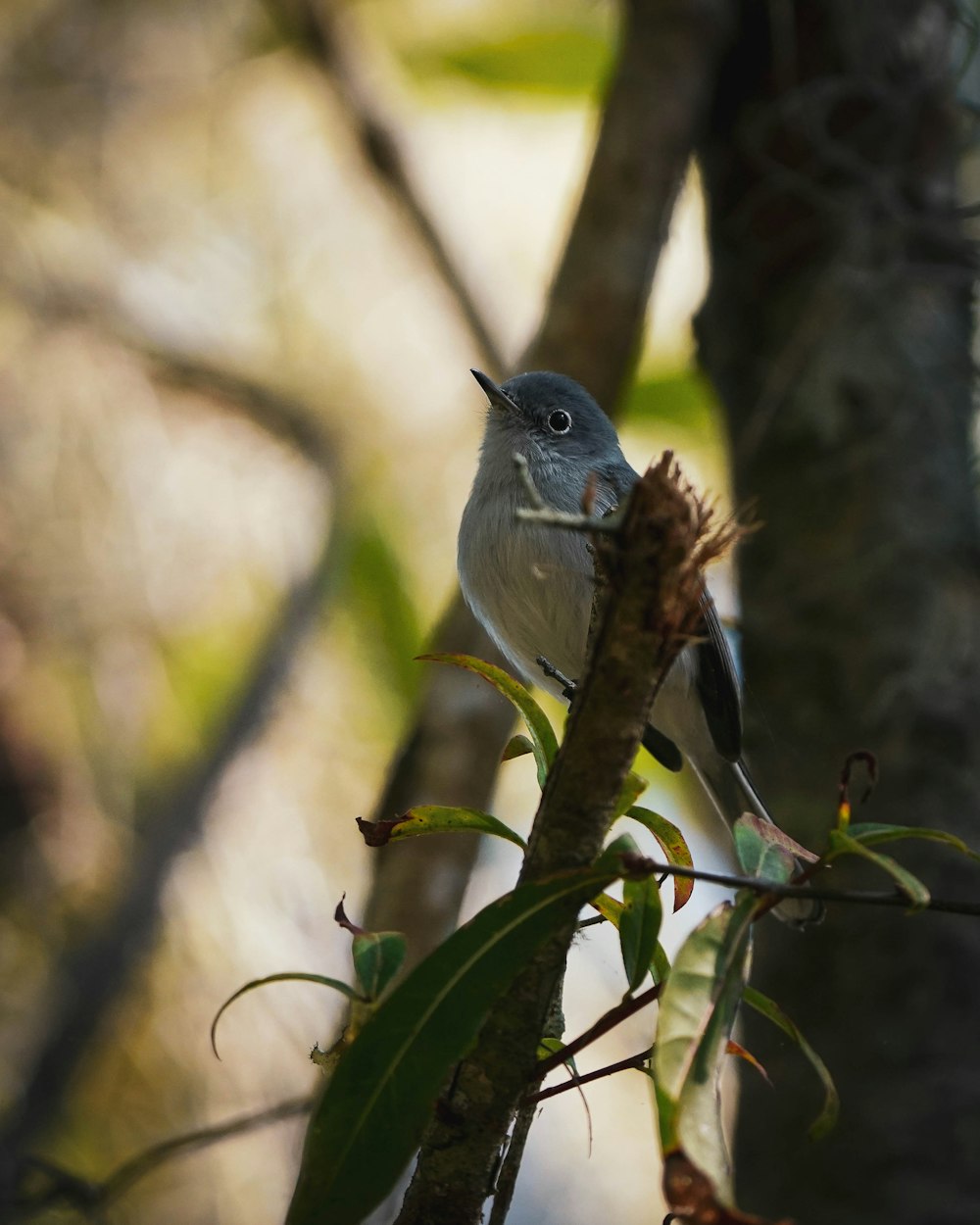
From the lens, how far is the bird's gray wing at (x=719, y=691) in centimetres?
275

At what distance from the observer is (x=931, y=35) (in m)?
3.65

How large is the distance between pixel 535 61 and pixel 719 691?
10.8 feet

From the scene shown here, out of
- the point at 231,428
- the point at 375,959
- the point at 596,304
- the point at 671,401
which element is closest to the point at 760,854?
the point at 375,959

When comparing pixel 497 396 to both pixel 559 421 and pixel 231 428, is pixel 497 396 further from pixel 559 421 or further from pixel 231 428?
pixel 231 428

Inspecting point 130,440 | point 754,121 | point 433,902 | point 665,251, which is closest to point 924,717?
point 433,902

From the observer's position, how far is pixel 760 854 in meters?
1.18

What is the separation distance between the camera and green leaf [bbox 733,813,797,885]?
1158mm

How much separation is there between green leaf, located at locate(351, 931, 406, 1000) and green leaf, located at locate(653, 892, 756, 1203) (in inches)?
10.8

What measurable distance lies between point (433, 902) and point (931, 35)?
3.02 meters

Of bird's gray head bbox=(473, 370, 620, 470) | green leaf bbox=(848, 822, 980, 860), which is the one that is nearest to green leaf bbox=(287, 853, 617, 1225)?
green leaf bbox=(848, 822, 980, 860)

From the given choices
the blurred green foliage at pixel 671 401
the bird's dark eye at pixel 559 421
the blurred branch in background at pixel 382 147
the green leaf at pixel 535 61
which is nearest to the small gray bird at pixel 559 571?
the bird's dark eye at pixel 559 421

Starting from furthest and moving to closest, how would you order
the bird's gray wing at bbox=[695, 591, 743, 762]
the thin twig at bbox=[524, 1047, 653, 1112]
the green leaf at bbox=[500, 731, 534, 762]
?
1. the bird's gray wing at bbox=[695, 591, 743, 762]
2. the green leaf at bbox=[500, 731, 534, 762]
3. the thin twig at bbox=[524, 1047, 653, 1112]

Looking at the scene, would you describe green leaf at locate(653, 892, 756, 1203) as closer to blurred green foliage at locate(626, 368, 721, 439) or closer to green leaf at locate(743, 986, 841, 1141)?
green leaf at locate(743, 986, 841, 1141)

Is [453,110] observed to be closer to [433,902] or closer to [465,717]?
[465,717]
